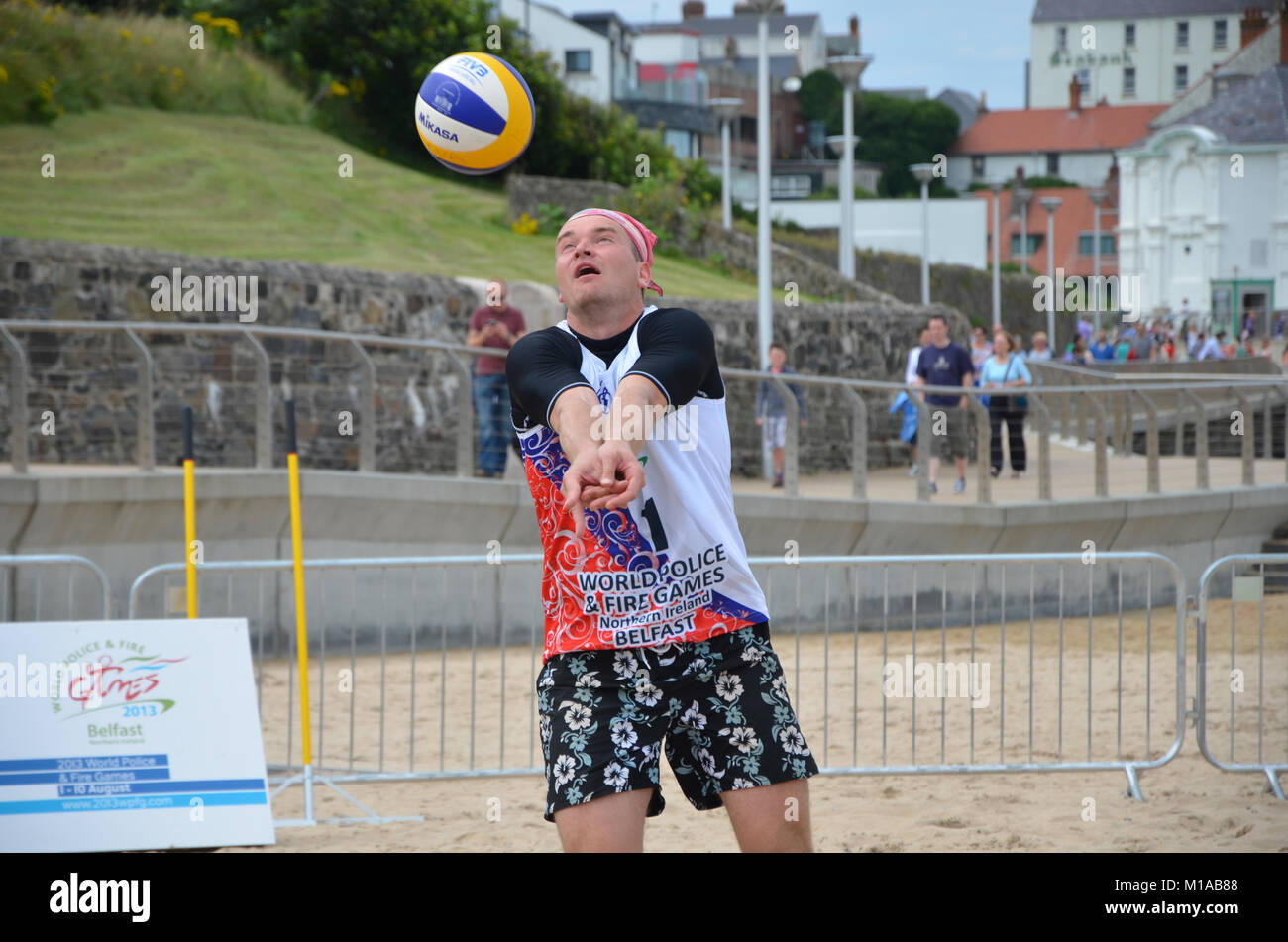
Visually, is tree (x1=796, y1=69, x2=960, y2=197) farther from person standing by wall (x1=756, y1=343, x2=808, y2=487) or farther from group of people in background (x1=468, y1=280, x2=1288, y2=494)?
person standing by wall (x1=756, y1=343, x2=808, y2=487)

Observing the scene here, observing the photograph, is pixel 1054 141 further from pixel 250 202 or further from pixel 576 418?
pixel 576 418

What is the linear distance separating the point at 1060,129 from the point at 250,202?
7576cm

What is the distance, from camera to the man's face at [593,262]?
10.8 feet

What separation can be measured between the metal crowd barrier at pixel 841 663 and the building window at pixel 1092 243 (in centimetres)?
6930

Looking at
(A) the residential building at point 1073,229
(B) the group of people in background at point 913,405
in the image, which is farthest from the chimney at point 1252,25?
(B) the group of people in background at point 913,405

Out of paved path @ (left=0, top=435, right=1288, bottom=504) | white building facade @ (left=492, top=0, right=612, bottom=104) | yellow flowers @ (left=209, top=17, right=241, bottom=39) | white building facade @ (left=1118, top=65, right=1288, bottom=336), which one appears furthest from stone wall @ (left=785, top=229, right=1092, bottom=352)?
paved path @ (left=0, top=435, right=1288, bottom=504)

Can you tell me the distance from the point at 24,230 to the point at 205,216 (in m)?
3.68

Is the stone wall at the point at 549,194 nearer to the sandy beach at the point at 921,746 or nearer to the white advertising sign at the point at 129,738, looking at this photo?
the sandy beach at the point at 921,746

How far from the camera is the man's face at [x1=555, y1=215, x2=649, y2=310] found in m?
3.30

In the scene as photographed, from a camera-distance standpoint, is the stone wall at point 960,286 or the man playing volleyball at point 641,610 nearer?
A: the man playing volleyball at point 641,610

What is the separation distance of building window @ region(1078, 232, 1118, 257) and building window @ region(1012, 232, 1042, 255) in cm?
314

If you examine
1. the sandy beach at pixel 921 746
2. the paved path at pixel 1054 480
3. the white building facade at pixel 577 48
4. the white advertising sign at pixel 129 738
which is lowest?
the sandy beach at pixel 921 746
